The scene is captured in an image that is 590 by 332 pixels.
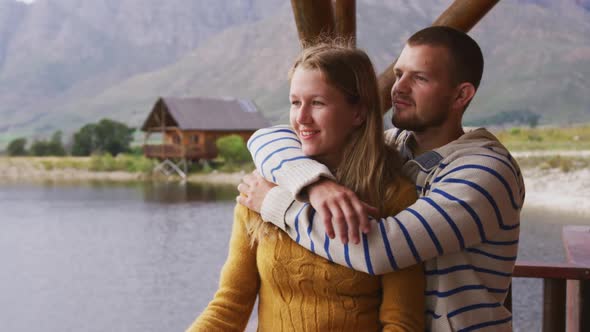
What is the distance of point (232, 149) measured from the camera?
26.4ft

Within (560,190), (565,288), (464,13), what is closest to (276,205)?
(464,13)

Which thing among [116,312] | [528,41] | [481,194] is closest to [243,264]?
[481,194]

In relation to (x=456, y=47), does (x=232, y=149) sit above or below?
below

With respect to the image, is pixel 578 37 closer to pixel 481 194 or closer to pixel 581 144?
pixel 581 144

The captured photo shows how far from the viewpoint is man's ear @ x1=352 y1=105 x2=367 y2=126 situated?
30.5 inches

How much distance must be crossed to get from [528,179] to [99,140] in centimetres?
519

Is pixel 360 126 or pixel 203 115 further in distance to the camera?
pixel 203 115

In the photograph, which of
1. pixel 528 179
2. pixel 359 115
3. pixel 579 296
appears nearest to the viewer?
pixel 359 115

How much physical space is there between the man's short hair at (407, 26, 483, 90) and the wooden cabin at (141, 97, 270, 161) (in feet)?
24.2

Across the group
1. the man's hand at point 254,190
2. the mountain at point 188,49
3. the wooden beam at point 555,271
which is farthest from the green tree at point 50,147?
the man's hand at point 254,190

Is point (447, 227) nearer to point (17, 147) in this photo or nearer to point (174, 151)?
point (174, 151)

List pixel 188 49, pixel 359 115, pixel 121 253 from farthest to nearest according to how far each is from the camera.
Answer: pixel 188 49
pixel 121 253
pixel 359 115

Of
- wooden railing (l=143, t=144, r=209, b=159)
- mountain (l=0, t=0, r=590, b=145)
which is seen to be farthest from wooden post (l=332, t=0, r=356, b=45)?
mountain (l=0, t=0, r=590, b=145)

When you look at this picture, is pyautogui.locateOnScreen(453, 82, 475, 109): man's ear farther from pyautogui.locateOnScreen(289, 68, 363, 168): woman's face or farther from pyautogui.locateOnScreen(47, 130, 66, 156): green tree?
pyautogui.locateOnScreen(47, 130, 66, 156): green tree
